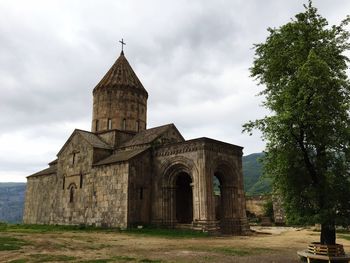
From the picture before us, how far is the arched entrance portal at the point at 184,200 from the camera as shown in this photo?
100.0ft

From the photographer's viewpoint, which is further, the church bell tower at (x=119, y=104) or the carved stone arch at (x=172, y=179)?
the church bell tower at (x=119, y=104)

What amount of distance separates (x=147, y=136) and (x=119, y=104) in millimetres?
5299

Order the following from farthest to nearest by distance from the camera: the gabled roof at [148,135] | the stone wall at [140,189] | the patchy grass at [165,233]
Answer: the gabled roof at [148,135] < the stone wall at [140,189] < the patchy grass at [165,233]

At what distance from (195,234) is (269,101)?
1216cm

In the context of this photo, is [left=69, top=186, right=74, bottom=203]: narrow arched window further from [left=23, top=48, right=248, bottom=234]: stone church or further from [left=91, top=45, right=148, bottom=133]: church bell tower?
[left=91, top=45, right=148, bottom=133]: church bell tower

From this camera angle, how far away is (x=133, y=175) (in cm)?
2639

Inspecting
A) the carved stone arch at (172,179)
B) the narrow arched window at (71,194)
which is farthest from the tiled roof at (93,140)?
the carved stone arch at (172,179)

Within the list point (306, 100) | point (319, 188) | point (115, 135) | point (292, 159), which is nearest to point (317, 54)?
point (306, 100)

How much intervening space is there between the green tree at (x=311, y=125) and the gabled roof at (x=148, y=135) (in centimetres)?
1671

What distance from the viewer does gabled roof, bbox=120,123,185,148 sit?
29.4 metres

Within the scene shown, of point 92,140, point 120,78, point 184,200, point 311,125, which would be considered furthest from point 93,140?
point 311,125

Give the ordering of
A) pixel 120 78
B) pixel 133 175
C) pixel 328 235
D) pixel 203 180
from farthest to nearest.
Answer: pixel 120 78 → pixel 133 175 → pixel 203 180 → pixel 328 235

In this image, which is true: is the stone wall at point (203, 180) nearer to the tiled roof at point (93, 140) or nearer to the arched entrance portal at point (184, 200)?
the arched entrance portal at point (184, 200)

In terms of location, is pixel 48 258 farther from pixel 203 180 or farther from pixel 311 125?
pixel 203 180
